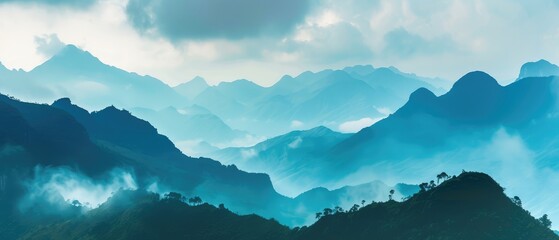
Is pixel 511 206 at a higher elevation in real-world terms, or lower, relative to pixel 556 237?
higher

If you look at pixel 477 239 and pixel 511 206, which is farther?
pixel 511 206

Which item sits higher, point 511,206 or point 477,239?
point 511,206

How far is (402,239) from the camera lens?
200 metres

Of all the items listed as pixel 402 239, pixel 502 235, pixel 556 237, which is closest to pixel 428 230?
pixel 402 239

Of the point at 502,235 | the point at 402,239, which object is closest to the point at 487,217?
the point at 502,235

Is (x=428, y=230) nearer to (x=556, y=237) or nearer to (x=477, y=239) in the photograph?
(x=477, y=239)

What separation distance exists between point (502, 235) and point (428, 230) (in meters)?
22.7

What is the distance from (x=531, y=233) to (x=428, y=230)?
30648 millimetres

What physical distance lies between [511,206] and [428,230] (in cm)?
2829

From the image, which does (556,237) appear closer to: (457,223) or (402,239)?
(457,223)

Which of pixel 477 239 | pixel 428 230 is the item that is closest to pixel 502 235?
pixel 477 239

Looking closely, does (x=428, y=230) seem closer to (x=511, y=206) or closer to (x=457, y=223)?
(x=457, y=223)

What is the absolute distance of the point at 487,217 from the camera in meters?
194

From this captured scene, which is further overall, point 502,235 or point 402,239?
point 402,239
